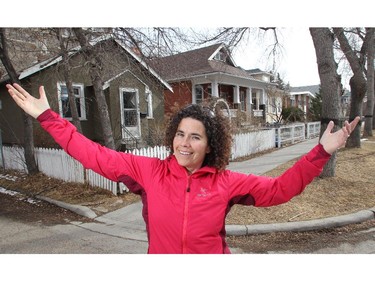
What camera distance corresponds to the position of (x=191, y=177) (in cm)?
164

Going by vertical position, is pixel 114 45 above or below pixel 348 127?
above

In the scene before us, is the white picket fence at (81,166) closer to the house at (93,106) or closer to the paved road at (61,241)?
the house at (93,106)

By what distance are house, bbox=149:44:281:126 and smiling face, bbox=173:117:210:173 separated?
578 centimetres

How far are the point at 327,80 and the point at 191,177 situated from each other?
515cm

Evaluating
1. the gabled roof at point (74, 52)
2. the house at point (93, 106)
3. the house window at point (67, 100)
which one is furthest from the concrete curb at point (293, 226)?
the house window at point (67, 100)

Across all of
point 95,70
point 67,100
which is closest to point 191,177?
point 95,70

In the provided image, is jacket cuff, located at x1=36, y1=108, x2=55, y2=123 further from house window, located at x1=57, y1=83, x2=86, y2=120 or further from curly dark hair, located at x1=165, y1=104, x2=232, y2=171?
house window, located at x1=57, y1=83, x2=86, y2=120

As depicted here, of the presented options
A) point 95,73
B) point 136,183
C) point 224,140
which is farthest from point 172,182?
point 95,73

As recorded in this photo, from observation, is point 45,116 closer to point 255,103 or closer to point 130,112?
point 130,112

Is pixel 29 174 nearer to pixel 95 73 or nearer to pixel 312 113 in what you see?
pixel 95 73

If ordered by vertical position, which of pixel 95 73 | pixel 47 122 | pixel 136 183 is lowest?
pixel 136 183

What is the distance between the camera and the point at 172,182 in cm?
164

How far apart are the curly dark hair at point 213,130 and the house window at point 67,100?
396 inches

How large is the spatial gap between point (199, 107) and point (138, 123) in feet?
37.5
